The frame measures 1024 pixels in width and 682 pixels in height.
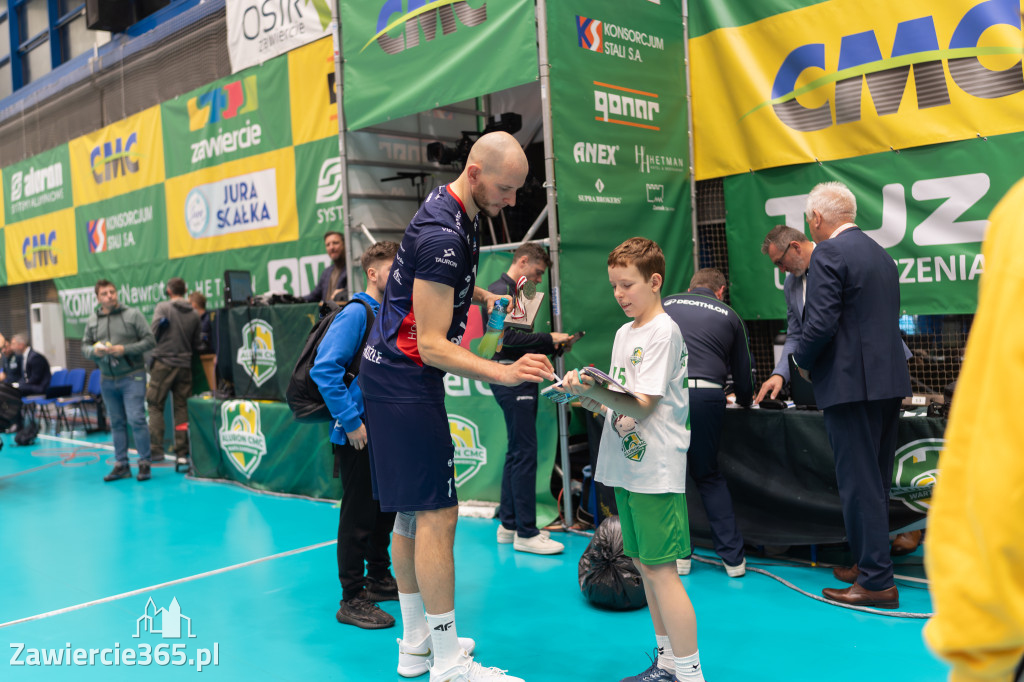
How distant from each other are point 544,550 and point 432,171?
145 inches

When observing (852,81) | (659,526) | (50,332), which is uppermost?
(852,81)

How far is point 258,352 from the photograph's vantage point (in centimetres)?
700

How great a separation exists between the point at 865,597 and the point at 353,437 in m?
2.46

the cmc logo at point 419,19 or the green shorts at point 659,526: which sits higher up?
the cmc logo at point 419,19

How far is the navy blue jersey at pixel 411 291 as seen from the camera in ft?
8.75

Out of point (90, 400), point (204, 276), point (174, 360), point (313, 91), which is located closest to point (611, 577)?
point (174, 360)

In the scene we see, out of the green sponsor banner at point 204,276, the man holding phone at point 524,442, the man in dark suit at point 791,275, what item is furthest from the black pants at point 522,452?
the green sponsor banner at point 204,276

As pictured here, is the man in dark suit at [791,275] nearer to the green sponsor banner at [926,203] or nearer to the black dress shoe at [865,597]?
the green sponsor banner at [926,203]

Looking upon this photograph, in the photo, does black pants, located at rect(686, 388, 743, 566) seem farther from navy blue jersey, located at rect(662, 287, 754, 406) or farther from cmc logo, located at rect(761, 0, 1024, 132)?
cmc logo, located at rect(761, 0, 1024, 132)

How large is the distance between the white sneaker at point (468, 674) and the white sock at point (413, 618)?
30cm

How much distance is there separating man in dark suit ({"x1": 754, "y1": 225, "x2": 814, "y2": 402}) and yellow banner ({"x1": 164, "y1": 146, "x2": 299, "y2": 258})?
5529mm

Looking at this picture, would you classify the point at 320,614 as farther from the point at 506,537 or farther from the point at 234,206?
the point at 234,206

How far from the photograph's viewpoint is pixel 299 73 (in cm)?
827

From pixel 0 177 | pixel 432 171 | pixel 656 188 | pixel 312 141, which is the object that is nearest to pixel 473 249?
pixel 656 188
